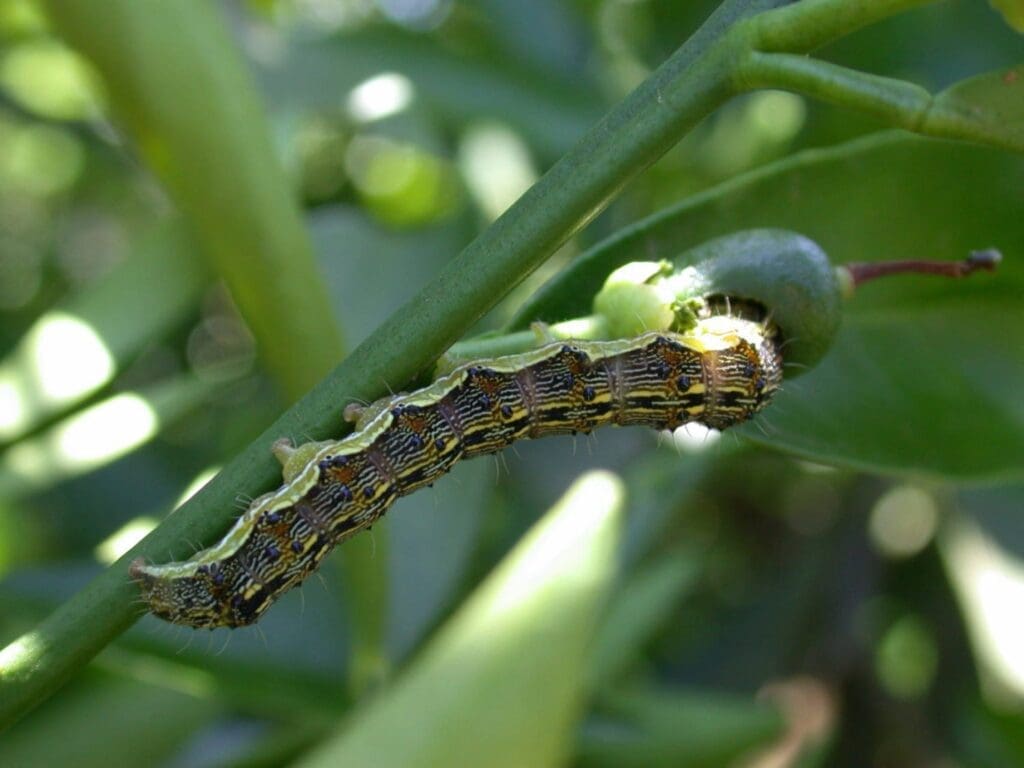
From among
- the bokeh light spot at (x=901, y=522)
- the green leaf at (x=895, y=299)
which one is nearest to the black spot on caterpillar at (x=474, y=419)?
the green leaf at (x=895, y=299)

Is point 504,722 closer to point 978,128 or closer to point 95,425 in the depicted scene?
point 978,128

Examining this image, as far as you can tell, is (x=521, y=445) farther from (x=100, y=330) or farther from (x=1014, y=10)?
(x=1014, y=10)

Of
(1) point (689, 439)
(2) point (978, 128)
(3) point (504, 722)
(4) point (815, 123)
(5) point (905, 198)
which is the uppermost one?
(4) point (815, 123)

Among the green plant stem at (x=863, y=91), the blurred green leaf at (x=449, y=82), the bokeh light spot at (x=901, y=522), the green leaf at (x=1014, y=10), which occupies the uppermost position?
the blurred green leaf at (x=449, y=82)

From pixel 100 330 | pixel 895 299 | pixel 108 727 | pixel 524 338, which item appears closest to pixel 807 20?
pixel 524 338

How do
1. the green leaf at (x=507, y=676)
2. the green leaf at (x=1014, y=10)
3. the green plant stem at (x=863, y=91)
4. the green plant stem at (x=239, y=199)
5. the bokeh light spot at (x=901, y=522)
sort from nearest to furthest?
the green plant stem at (x=863, y=91) → the green leaf at (x=1014, y=10) → the green leaf at (x=507, y=676) → the green plant stem at (x=239, y=199) → the bokeh light spot at (x=901, y=522)

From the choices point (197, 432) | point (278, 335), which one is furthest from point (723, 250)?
point (197, 432)

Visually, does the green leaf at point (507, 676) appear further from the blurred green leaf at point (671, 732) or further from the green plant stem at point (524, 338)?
the blurred green leaf at point (671, 732)
